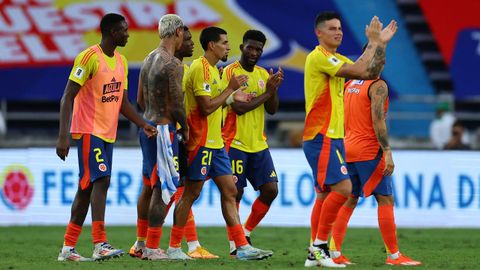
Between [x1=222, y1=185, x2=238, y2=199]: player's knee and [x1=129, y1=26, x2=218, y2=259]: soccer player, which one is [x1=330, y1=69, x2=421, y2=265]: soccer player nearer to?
[x1=222, y1=185, x2=238, y2=199]: player's knee

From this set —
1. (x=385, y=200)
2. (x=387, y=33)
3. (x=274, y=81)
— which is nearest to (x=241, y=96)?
(x=274, y=81)

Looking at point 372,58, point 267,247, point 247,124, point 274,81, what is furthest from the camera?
point 267,247

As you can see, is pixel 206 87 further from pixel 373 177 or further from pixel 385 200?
pixel 385 200

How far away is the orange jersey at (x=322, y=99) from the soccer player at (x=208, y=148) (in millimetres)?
897

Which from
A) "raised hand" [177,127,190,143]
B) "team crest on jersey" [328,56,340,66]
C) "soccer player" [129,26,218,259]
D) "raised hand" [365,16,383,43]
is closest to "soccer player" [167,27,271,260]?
"soccer player" [129,26,218,259]

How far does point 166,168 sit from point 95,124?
874 millimetres

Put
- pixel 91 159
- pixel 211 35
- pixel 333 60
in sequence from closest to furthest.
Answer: pixel 333 60, pixel 91 159, pixel 211 35

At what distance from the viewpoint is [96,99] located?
12391mm

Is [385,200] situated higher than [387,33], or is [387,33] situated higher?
[387,33]

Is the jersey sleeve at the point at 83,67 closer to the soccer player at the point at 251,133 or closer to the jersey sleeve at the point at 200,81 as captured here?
the jersey sleeve at the point at 200,81

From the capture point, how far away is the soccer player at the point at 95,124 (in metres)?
12.2

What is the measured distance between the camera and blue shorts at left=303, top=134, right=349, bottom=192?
11.8m

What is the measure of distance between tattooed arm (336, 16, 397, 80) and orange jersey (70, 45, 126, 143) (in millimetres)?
2485

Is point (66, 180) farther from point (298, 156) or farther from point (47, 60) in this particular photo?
point (47, 60)
